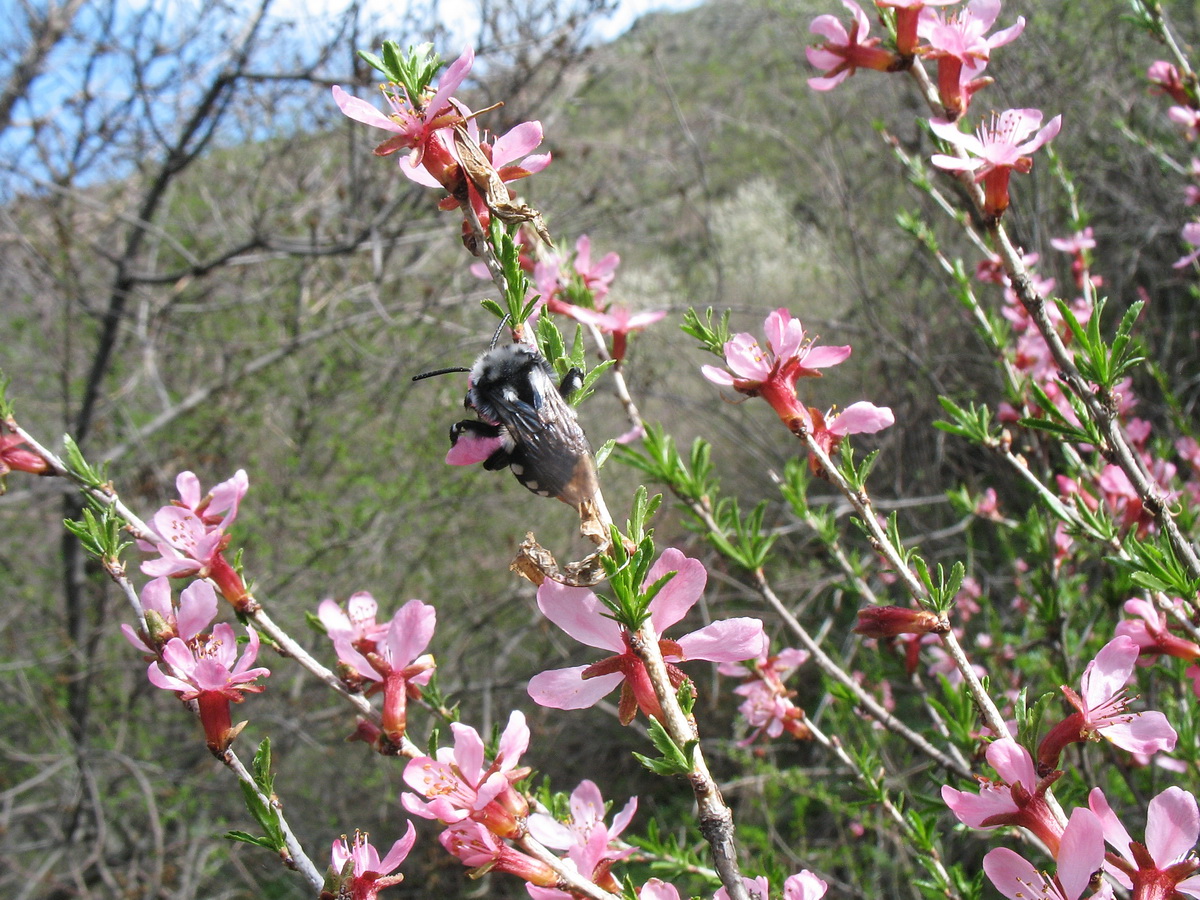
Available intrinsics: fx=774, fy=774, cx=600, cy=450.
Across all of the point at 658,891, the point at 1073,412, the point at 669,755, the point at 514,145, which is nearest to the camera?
the point at 669,755

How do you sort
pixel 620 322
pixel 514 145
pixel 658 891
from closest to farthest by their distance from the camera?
pixel 658 891 → pixel 514 145 → pixel 620 322

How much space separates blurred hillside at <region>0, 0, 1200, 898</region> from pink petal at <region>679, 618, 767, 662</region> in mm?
4139

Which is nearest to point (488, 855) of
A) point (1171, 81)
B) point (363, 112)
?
point (363, 112)

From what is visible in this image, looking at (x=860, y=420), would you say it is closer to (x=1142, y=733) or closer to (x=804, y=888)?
(x=1142, y=733)

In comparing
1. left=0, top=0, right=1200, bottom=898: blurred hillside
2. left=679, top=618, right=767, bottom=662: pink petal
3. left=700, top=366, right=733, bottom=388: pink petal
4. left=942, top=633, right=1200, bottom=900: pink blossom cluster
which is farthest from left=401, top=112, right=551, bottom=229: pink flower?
left=0, top=0, right=1200, bottom=898: blurred hillside

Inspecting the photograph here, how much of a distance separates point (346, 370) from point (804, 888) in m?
6.53

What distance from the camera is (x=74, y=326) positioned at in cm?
698

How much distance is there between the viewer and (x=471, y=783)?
1104 mm

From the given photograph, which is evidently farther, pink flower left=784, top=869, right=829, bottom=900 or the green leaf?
pink flower left=784, top=869, right=829, bottom=900

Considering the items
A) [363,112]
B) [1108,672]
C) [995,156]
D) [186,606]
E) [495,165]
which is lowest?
[1108,672]

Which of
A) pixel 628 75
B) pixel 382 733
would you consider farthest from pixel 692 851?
pixel 628 75

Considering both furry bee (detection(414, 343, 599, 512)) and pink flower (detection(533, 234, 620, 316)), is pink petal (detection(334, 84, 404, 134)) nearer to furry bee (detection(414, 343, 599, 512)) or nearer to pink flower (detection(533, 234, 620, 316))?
furry bee (detection(414, 343, 599, 512))

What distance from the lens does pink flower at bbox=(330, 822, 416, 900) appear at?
113cm

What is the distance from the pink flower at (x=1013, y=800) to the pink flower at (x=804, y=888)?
0.24 meters
